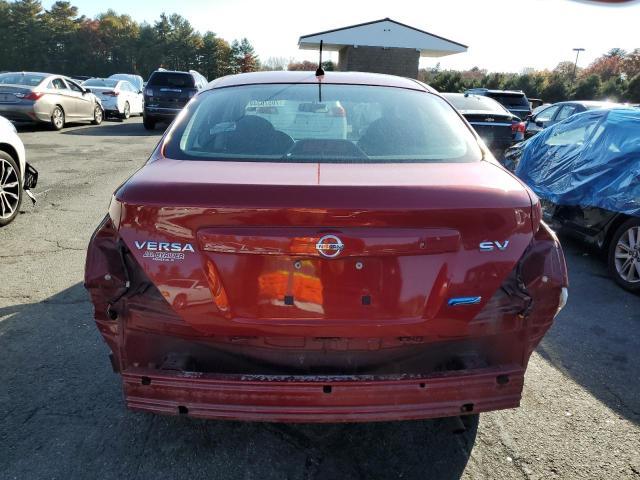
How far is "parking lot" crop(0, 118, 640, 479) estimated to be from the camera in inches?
89.7

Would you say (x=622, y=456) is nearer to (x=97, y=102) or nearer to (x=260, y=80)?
(x=260, y=80)

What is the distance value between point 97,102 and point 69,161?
791 cm

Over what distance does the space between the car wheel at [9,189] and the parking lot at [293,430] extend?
2072 mm

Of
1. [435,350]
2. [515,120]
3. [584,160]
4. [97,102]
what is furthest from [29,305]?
[97,102]

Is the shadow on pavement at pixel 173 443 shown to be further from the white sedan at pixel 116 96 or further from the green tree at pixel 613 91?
the green tree at pixel 613 91

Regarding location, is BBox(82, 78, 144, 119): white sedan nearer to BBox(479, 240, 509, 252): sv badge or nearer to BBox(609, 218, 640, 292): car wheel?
BBox(609, 218, 640, 292): car wheel

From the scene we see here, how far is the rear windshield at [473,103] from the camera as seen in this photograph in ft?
36.7

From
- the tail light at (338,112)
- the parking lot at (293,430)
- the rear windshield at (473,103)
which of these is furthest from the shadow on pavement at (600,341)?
the rear windshield at (473,103)

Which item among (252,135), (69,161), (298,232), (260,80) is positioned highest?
(260,80)

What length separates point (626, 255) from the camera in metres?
4.56

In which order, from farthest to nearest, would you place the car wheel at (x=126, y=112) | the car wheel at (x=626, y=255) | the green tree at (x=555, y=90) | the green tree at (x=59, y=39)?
1. the green tree at (x=59, y=39)
2. the green tree at (x=555, y=90)
3. the car wheel at (x=126, y=112)
4. the car wheel at (x=626, y=255)

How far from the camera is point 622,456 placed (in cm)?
242

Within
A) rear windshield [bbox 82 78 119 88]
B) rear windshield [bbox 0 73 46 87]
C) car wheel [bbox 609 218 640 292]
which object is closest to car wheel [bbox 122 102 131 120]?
rear windshield [bbox 82 78 119 88]

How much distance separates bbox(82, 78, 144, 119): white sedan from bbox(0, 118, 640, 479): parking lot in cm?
1672
